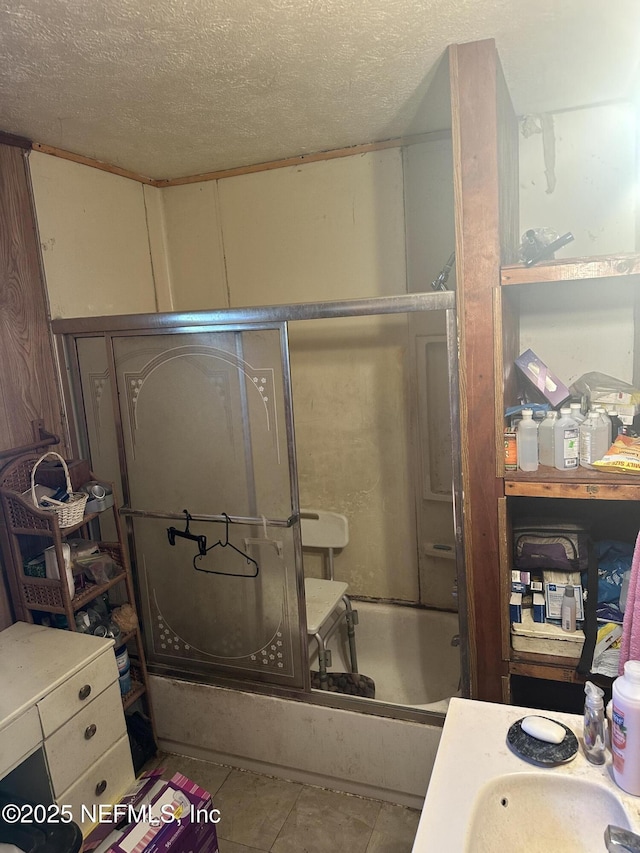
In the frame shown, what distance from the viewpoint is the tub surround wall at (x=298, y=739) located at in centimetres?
195

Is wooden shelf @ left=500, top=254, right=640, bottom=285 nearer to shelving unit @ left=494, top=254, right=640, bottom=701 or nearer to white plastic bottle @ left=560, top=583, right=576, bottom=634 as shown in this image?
shelving unit @ left=494, top=254, right=640, bottom=701

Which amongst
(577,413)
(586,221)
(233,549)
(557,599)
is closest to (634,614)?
(557,599)

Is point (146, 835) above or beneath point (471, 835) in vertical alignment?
beneath

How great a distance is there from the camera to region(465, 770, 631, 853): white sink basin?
1022 millimetres

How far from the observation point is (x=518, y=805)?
3.53 ft

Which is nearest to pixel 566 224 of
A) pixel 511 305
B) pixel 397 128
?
pixel 511 305

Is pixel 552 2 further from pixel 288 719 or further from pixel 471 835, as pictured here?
pixel 288 719

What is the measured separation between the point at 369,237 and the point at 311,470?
1117 millimetres

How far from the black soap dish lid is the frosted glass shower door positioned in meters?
1.01

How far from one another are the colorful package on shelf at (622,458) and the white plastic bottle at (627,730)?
2.05 ft

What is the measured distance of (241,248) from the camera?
274 centimetres

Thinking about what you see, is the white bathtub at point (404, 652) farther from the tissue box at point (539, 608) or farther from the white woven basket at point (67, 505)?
the white woven basket at point (67, 505)

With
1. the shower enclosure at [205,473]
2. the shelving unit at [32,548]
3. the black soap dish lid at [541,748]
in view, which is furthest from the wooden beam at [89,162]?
the black soap dish lid at [541,748]

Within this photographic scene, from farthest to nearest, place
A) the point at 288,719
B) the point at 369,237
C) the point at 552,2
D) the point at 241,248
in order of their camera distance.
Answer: the point at 241,248
the point at 369,237
the point at 288,719
the point at 552,2
